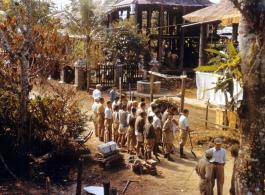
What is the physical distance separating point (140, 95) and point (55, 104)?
30.2 ft

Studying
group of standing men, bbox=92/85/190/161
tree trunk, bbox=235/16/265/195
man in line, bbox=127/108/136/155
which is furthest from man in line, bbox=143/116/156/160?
tree trunk, bbox=235/16/265/195

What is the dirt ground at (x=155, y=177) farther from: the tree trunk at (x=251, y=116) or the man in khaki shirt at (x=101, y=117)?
the tree trunk at (x=251, y=116)

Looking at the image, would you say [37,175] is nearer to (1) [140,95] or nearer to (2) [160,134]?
(2) [160,134]

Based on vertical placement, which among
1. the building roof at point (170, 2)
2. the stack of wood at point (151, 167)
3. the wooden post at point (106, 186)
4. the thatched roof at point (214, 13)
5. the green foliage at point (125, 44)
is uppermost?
the building roof at point (170, 2)

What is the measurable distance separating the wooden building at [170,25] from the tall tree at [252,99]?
17256 mm

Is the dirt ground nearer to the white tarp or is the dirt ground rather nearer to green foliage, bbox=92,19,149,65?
the white tarp

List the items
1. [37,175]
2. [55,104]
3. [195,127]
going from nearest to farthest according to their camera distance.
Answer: [37,175], [55,104], [195,127]

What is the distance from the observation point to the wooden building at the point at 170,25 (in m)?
22.0

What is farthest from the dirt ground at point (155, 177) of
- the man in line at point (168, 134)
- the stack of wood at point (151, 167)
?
the man in line at point (168, 134)

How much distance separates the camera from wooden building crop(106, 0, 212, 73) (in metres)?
22.0

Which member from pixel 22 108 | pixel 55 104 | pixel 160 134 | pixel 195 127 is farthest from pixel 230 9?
pixel 22 108

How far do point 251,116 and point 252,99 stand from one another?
28 centimetres

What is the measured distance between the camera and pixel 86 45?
65.8ft

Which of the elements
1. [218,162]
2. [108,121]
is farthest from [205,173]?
[108,121]
